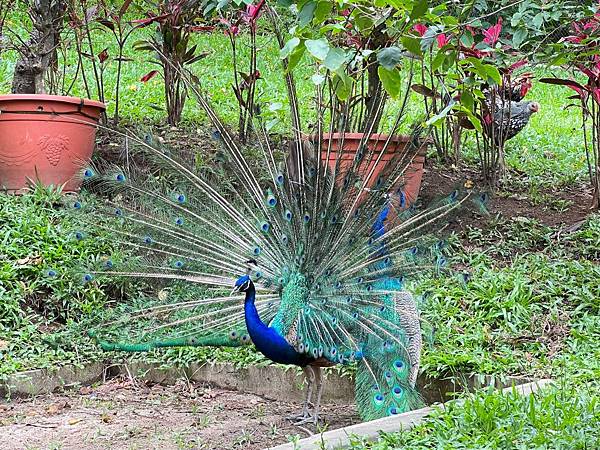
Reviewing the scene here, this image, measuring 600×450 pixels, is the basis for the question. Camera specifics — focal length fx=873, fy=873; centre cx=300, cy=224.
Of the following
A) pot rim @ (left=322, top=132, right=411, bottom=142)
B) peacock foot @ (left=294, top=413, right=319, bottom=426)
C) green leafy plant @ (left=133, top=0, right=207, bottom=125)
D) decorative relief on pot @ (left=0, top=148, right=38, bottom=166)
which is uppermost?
green leafy plant @ (left=133, top=0, right=207, bottom=125)

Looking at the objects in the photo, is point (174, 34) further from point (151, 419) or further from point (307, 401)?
point (307, 401)

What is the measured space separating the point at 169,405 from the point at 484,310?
6.70ft

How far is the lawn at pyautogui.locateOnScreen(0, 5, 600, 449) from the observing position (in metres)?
3.52

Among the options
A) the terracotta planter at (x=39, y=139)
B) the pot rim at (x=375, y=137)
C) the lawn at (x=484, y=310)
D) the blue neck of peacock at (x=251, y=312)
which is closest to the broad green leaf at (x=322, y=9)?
the lawn at (x=484, y=310)

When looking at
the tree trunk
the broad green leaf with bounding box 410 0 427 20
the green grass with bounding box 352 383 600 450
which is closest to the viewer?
the broad green leaf with bounding box 410 0 427 20

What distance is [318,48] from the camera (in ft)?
6.88

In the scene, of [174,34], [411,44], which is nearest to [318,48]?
[411,44]

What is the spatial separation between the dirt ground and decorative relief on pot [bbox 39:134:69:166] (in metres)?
2.10

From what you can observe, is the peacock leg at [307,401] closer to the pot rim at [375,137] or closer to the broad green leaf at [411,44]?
the pot rim at [375,137]

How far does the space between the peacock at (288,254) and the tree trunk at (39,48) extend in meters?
2.38

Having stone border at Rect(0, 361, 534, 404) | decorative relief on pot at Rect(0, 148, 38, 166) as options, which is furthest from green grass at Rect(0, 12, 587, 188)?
stone border at Rect(0, 361, 534, 404)

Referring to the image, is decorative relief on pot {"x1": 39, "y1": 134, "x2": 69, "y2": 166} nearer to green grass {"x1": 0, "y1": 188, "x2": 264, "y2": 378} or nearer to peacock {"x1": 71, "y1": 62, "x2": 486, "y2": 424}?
green grass {"x1": 0, "y1": 188, "x2": 264, "y2": 378}

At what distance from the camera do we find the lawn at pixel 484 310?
3.52 m

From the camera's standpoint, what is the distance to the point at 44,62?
7383 mm
